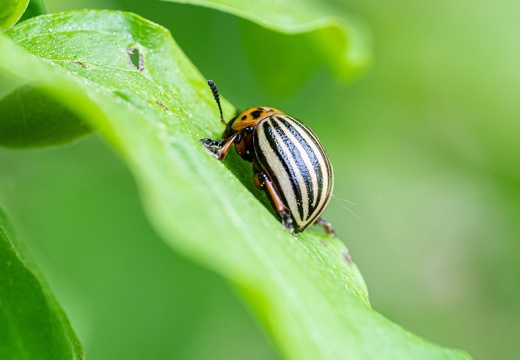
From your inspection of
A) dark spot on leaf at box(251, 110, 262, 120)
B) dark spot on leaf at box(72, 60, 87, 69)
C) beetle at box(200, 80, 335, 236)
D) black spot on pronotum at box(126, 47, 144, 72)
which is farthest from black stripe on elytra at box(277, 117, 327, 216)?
dark spot on leaf at box(72, 60, 87, 69)

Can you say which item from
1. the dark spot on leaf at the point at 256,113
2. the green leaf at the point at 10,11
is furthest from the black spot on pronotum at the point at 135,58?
the dark spot on leaf at the point at 256,113

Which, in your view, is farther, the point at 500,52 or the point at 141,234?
the point at 500,52

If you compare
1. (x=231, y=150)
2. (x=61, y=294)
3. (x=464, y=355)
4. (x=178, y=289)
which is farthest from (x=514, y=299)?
(x=464, y=355)

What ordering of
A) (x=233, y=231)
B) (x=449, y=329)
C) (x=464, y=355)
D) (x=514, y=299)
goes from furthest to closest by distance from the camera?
(x=514, y=299) → (x=449, y=329) → (x=464, y=355) → (x=233, y=231)

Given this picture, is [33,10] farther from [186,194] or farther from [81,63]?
[186,194]

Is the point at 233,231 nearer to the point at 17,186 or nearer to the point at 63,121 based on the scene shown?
the point at 63,121

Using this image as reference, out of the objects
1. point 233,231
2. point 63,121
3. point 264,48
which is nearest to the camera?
point 233,231

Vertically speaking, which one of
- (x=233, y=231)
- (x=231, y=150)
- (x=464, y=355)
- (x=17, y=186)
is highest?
(x=233, y=231)

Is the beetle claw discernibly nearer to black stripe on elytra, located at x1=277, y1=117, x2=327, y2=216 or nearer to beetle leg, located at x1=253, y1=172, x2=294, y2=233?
beetle leg, located at x1=253, y1=172, x2=294, y2=233
